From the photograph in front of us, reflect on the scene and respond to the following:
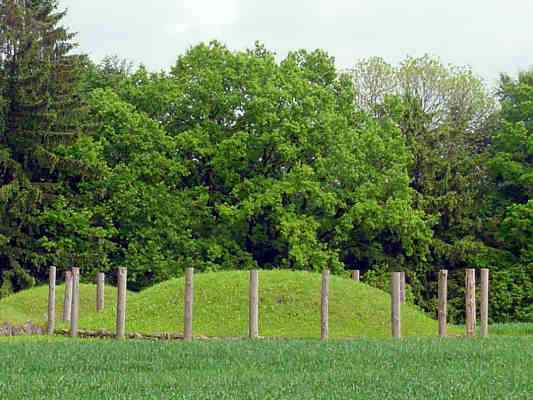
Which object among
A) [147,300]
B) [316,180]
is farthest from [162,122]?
[147,300]

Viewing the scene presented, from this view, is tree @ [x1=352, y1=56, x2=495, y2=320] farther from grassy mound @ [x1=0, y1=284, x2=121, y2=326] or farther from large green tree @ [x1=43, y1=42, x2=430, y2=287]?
grassy mound @ [x1=0, y1=284, x2=121, y2=326]

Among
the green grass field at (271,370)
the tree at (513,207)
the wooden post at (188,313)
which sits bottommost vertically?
the green grass field at (271,370)

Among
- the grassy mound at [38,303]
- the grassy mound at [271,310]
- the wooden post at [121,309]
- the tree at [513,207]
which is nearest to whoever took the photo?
the wooden post at [121,309]

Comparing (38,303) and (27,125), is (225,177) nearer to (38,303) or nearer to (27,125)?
(27,125)

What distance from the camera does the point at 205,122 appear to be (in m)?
59.7

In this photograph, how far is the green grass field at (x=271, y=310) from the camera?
36.9 meters

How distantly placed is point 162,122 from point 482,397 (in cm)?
4662

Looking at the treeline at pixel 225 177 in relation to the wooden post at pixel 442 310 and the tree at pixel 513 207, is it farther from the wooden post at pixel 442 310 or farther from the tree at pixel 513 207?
the wooden post at pixel 442 310

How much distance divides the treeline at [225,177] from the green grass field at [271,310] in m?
14.6

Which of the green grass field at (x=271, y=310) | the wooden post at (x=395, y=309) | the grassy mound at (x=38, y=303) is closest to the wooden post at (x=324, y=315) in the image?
the wooden post at (x=395, y=309)

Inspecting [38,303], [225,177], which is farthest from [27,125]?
[38,303]

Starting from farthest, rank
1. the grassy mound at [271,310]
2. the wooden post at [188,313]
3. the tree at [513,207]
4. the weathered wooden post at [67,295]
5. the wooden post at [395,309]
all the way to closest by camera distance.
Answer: the tree at [513,207]
the weathered wooden post at [67,295]
the grassy mound at [271,310]
the wooden post at [395,309]
the wooden post at [188,313]

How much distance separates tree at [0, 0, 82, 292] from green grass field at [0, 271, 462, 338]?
58.8 feet

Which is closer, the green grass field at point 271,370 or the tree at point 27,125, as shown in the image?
the green grass field at point 271,370
